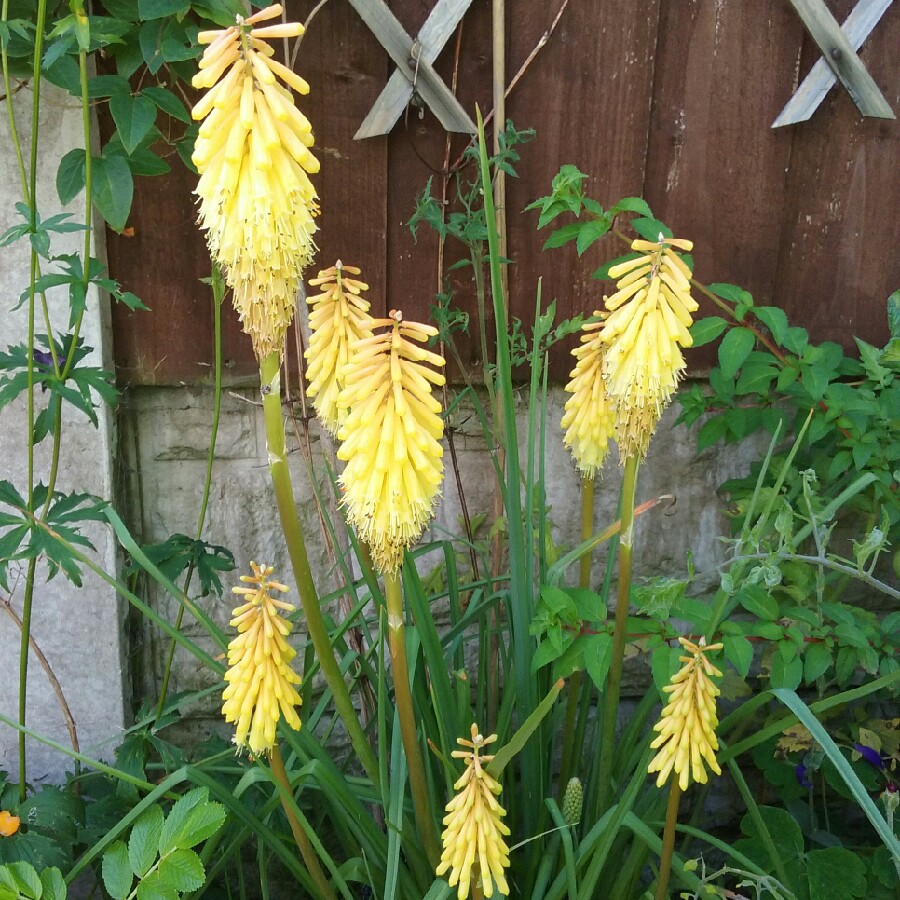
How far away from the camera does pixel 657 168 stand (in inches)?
89.0

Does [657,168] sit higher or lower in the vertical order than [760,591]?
higher

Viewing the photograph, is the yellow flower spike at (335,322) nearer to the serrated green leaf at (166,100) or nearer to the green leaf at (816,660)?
the serrated green leaf at (166,100)

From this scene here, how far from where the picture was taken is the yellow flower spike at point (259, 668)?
4.04 ft

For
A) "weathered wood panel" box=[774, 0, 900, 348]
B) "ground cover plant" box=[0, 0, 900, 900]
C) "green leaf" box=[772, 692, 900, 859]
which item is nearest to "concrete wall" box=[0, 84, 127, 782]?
"ground cover plant" box=[0, 0, 900, 900]

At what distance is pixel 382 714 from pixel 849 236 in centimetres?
181

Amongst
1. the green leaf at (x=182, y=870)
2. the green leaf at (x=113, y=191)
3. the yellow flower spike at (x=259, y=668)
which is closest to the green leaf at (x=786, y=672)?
the yellow flower spike at (x=259, y=668)

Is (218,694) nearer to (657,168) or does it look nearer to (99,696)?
(99,696)

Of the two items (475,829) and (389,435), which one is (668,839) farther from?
(389,435)

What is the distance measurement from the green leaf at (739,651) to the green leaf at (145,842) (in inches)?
37.9

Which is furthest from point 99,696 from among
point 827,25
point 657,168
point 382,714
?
point 827,25

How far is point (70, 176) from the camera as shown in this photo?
1.80 metres

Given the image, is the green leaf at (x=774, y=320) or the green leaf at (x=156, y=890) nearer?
the green leaf at (x=156, y=890)

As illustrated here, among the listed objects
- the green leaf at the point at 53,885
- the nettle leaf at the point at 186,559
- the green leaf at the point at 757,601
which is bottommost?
the green leaf at the point at 53,885

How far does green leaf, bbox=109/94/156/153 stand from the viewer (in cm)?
172
